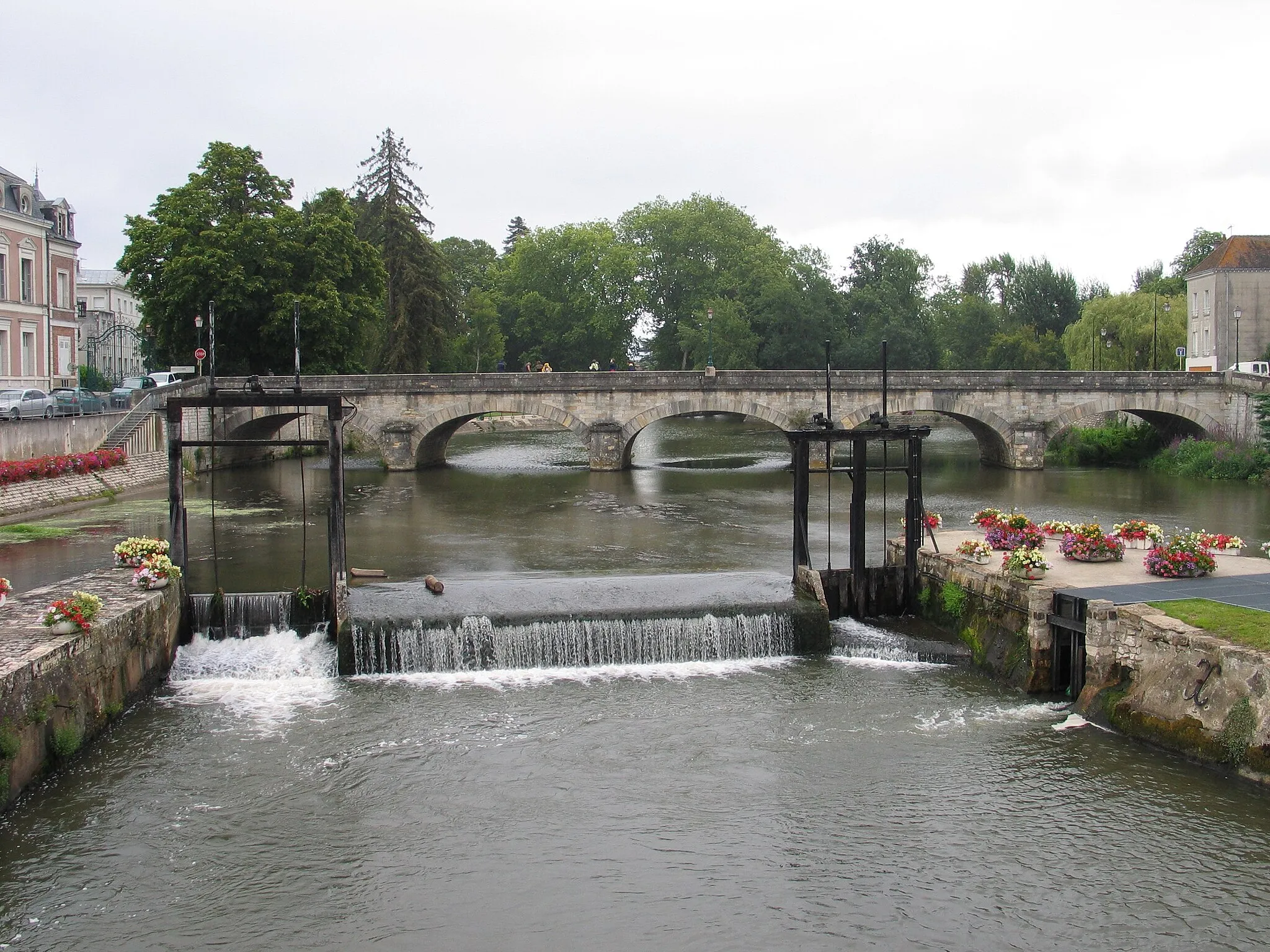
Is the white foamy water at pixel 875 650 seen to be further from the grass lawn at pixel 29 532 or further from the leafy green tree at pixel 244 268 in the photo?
the leafy green tree at pixel 244 268

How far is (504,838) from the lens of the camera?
37.2ft

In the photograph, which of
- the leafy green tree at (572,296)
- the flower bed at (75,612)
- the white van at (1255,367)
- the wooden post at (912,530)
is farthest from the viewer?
the leafy green tree at (572,296)

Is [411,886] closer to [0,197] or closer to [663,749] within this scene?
[663,749]

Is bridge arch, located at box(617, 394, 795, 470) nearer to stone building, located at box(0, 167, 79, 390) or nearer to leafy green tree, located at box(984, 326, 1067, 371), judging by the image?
stone building, located at box(0, 167, 79, 390)

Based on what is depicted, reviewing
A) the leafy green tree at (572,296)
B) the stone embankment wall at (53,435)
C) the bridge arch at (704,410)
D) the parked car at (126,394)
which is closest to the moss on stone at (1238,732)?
the stone embankment wall at (53,435)

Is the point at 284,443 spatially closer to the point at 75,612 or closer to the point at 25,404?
the point at 75,612

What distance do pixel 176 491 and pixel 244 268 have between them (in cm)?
3141

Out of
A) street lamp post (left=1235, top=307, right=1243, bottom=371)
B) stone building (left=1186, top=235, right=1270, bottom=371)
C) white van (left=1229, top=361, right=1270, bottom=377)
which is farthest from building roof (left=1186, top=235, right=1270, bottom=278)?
white van (left=1229, top=361, right=1270, bottom=377)

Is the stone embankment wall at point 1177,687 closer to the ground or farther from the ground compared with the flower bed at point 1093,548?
closer to the ground

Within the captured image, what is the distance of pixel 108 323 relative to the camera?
270ft

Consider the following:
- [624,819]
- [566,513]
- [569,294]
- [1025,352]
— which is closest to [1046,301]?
[1025,352]

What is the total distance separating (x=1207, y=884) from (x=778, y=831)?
3806mm

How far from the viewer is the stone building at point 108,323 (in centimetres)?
7756

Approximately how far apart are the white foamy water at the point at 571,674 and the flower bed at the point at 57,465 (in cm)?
2054
